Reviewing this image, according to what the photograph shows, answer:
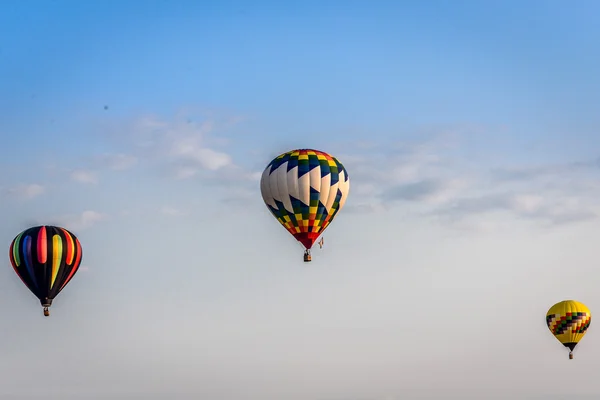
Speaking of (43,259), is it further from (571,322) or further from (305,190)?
(571,322)

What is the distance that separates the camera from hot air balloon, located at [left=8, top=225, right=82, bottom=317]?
80562 mm

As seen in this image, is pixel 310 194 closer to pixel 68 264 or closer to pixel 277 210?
pixel 277 210

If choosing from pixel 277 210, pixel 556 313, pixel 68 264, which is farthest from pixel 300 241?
pixel 556 313

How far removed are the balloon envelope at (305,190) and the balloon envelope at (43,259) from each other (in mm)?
15116

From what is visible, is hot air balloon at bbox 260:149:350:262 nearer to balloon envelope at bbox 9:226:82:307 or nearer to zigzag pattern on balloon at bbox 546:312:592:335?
balloon envelope at bbox 9:226:82:307

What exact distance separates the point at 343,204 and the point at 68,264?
66.2ft

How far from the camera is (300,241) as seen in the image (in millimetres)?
78438

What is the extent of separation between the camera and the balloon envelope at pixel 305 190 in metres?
76.5

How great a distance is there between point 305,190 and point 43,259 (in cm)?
1949

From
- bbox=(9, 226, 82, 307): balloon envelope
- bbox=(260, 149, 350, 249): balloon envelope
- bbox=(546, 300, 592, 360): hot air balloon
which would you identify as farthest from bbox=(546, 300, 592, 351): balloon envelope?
bbox=(9, 226, 82, 307): balloon envelope

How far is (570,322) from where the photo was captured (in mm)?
107125

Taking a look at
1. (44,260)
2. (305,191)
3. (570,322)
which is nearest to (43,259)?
(44,260)

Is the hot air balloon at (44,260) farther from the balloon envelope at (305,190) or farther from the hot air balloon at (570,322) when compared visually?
the hot air balloon at (570,322)

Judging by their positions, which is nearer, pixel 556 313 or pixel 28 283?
pixel 28 283
